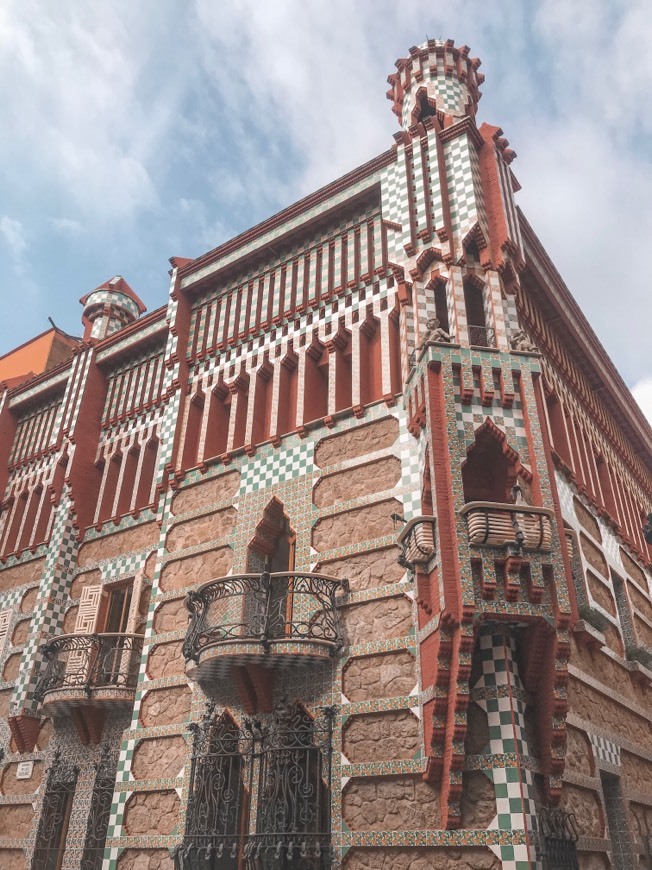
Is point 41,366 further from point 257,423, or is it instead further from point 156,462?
point 257,423

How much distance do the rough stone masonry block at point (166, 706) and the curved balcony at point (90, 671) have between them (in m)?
0.60

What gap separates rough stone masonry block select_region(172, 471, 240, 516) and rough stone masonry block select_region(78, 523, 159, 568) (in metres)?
0.97

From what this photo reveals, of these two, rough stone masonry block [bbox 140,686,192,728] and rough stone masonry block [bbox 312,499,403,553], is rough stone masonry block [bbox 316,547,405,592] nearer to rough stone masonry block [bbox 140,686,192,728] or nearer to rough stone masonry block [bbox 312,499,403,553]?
rough stone masonry block [bbox 312,499,403,553]

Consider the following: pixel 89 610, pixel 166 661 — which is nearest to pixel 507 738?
pixel 166 661

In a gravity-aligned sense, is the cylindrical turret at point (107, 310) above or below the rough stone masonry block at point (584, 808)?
above

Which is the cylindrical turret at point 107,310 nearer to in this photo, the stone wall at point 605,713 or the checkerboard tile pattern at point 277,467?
the checkerboard tile pattern at point 277,467

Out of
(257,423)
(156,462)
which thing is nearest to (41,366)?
(156,462)

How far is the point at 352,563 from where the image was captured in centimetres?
917

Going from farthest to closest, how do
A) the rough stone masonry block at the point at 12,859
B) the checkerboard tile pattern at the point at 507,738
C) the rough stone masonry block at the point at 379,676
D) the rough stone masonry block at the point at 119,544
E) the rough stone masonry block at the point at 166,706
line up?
the rough stone masonry block at the point at 119,544, the rough stone masonry block at the point at 12,859, the rough stone masonry block at the point at 166,706, the rough stone masonry block at the point at 379,676, the checkerboard tile pattern at the point at 507,738

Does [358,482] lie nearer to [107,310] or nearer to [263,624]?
[263,624]

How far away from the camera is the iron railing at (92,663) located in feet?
35.9

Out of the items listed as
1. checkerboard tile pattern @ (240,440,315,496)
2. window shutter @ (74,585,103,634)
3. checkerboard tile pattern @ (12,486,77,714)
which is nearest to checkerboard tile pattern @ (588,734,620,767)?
checkerboard tile pattern @ (240,440,315,496)

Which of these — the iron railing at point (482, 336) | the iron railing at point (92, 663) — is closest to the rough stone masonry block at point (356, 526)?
the iron railing at point (482, 336)

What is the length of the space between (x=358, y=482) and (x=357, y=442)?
0.61m
